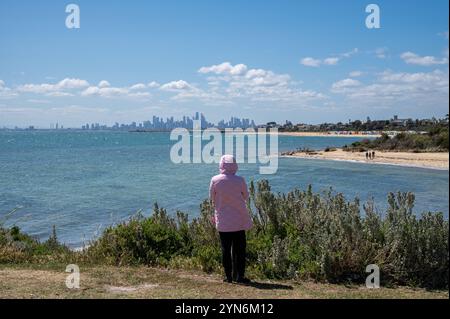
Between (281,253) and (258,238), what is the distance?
1163mm

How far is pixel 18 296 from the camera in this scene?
6.33 meters

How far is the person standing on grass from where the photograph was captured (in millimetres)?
7180

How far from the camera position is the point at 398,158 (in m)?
69.8

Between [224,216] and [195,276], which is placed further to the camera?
[195,276]

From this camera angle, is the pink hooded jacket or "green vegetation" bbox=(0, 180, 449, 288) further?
"green vegetation" bbox=(0, 180, 449, 288)

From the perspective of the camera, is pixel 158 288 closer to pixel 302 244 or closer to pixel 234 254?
pixel 234 254

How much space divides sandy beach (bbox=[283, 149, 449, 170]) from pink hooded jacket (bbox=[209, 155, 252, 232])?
48.2 meters

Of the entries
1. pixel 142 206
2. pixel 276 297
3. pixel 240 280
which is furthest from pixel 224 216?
pixel 142 206

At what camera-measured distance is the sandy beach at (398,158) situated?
5874cm

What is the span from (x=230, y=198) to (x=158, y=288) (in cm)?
158

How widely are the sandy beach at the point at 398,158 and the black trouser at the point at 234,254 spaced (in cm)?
4817

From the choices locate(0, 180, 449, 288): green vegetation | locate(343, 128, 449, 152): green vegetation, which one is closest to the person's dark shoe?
locate(0, 180, 449, 288): green vegetation

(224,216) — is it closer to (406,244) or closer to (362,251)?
(362,251)

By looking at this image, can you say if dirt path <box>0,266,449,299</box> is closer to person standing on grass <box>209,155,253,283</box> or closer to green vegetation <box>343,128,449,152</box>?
person standing on grass <box>209,155,253,283</box>
